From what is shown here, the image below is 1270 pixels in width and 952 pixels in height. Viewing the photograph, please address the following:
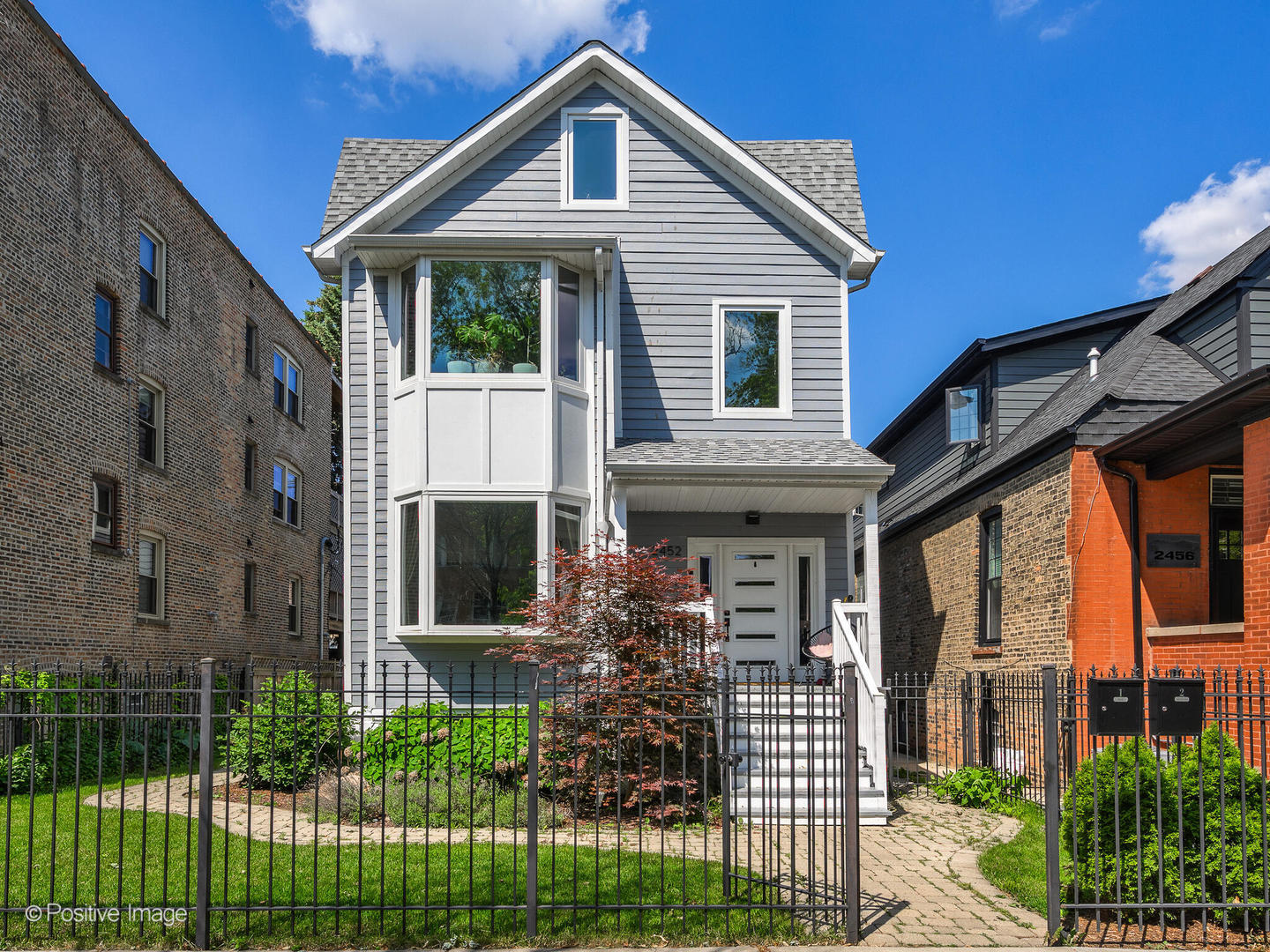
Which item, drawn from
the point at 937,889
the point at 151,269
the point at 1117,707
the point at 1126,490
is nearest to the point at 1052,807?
the point at 1117,707

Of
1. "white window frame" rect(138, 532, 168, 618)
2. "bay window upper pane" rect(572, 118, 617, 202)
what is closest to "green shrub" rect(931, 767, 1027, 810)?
"bay window upper pane" rect(572, 118, 617, 202)

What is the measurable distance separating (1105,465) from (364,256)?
9.58 metres

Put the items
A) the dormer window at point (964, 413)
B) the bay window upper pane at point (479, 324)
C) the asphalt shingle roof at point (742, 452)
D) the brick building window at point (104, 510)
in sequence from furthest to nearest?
the dormer window at point (964, 413)
the brick building window at point (104, 510)
the bay window upper pane at point (479, 324)
the asphalt shingle roof at point (742, 452)

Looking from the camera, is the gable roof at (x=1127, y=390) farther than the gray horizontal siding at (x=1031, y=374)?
No

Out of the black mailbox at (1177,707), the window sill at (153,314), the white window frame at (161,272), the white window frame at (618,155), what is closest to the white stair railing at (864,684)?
the black mailbox at (1177,707)

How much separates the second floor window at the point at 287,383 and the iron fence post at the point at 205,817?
2015 centimetres

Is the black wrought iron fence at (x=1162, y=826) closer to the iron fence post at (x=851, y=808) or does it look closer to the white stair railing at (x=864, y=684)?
the iron fence post at (x=851, y=808)

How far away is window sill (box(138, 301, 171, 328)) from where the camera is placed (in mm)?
18422

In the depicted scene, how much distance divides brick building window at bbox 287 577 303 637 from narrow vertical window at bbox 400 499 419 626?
1449 cm

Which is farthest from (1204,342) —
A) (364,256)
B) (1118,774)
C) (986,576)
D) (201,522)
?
(201,522)

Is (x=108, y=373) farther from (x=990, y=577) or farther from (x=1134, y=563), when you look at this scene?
(x=1134, y=563)

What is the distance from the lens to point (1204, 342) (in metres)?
14.0

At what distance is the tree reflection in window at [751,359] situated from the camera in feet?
49.2

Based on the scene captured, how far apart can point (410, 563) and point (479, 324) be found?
3.16 meters
